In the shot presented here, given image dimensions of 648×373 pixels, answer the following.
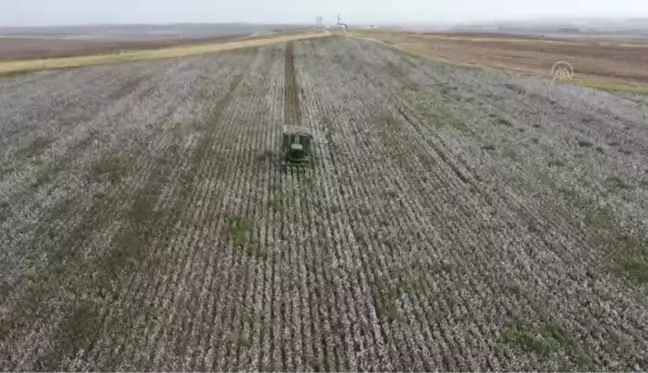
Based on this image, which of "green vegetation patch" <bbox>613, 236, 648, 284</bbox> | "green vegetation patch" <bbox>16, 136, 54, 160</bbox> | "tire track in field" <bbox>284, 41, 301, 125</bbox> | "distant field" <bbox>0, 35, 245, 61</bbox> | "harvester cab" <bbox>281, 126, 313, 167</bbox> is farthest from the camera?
"distant field" <bbox>0, 35, 245, 61</bbox>

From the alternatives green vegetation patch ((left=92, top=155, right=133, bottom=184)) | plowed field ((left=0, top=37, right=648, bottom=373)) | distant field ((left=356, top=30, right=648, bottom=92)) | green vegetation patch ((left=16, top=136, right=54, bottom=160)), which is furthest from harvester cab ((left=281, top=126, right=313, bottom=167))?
distant field ((left=356, top=30, right=648, bottom=92))

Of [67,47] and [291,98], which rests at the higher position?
[291,98]

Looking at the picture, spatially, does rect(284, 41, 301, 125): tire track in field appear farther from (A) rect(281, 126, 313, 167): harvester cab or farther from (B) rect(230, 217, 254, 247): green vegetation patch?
(B) rect(230, 217, 254, 247): green vegetation patch

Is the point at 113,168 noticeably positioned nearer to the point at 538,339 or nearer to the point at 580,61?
the point at 538,339

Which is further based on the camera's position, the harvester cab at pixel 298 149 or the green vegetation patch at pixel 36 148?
the green vegetation patch at pixel 36 148

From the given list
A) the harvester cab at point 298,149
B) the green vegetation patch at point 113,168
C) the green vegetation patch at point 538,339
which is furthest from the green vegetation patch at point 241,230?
the green vegetation patch at point 538,339

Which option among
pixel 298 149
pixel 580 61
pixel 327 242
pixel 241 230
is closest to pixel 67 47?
pixel 580 61

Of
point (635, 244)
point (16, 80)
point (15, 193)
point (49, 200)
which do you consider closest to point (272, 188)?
point (49, 200)

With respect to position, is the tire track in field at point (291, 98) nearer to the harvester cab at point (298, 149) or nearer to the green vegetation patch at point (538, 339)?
the harvester cab at point (298, 149)

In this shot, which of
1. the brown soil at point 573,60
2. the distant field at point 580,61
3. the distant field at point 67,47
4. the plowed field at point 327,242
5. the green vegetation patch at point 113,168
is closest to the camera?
the plowed field at point 327,242
